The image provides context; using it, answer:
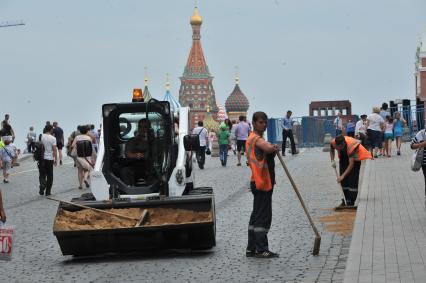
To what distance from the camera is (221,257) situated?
1368 cm

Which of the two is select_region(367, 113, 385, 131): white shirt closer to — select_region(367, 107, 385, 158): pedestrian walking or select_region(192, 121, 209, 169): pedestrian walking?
select_region(367, 107, 385, 158): pedestrian walking

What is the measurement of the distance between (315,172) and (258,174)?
16.8 meters

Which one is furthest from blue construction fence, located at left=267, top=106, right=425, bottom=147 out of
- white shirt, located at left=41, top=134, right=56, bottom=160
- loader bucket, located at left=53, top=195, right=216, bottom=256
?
loader bucket, located at left=53, top=195, right=216, bottom=256

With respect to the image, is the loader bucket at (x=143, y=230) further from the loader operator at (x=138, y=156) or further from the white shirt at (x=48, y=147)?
the white shirt at (x=48, y=147)

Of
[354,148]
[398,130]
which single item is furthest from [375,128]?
[354,148]

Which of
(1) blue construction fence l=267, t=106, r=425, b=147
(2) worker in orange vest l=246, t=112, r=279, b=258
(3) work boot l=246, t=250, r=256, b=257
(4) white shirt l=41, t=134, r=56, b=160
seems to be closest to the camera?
(2) worker in orange vest l=246, t=112, r=279, b=258

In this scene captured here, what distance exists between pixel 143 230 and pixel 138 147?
209 cm

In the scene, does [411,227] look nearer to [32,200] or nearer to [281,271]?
[281,271]

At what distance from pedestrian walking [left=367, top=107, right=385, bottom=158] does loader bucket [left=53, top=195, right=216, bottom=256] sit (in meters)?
19.2

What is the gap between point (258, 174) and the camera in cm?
1348

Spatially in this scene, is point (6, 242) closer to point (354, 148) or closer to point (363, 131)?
point (354, 148)

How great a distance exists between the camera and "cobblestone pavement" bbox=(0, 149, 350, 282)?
12180 mm

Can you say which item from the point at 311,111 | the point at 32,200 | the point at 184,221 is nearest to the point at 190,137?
the point at 184,221

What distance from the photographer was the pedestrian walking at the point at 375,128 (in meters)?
32.9
